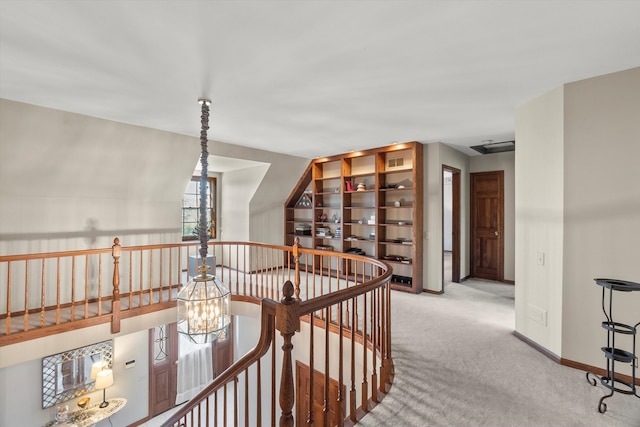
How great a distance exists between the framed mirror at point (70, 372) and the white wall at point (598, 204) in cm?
562

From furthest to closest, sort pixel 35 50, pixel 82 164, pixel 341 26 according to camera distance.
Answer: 1. pixel 82 164
2. pixel 35 50
3. pixel 341 26

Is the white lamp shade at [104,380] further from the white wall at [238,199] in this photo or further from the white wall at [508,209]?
the white wall at [508,209]

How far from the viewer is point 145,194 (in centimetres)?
481

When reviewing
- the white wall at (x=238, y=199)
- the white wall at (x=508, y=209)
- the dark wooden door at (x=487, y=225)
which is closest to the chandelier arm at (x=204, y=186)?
the white wall at (x=238, y=199)

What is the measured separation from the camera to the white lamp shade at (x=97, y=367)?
4.71 meters

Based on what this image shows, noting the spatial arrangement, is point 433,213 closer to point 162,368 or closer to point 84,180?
point 84,180

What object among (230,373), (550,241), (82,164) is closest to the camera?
(230,373)

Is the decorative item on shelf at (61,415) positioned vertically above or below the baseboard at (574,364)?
below

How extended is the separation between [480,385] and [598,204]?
1.83 m

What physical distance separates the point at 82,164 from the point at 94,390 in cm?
362

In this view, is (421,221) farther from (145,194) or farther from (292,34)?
(145,194)

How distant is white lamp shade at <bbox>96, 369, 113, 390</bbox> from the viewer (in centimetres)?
458

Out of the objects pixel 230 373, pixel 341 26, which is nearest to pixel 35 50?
pixel 341 26

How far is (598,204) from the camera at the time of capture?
2576 millimetres
